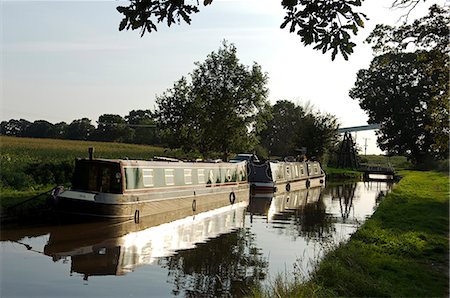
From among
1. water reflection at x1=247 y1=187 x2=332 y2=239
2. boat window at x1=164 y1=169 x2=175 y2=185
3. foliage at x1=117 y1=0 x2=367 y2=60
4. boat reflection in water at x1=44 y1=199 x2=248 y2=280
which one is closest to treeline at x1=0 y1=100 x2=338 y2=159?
water reflection at x1=247 y1=187 x2=332 y2=239

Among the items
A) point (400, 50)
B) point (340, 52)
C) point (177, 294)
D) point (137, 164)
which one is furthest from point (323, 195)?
point (340, 52)

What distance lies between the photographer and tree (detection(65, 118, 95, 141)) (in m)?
64.3

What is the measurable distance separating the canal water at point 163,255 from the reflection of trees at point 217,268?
0.02m

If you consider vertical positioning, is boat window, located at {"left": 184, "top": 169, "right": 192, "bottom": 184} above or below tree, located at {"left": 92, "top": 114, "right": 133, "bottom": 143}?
below

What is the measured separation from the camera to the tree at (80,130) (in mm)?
64312

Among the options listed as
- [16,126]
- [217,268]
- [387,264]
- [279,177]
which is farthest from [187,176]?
[16,126]

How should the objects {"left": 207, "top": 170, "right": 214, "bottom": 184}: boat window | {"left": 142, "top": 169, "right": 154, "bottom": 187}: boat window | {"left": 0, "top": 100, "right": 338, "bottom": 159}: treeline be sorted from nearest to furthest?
1. {"left": 142, "top": 169, "right": 154, "bottom": 187}: boat window
2. {"left": 207, "top": 170, "right": 214, "bottom": 184}: boat window
3. {"left": 0, "top": 100, "right": 338, "bottom": 159}: treeline

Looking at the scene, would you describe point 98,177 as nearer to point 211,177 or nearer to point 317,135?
point 211,177

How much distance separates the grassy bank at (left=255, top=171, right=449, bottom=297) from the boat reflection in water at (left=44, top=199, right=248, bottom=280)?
4176 mm

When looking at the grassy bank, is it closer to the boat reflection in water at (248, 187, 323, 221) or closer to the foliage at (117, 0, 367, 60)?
the foliage at (117, 0, 367, 60)

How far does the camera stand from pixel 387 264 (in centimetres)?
890

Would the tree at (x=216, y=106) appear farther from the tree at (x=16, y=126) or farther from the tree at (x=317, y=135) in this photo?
the tree at (x=16, y=126)

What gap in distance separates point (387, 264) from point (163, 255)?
16.5 feet

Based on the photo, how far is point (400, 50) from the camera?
12797 millimetres
